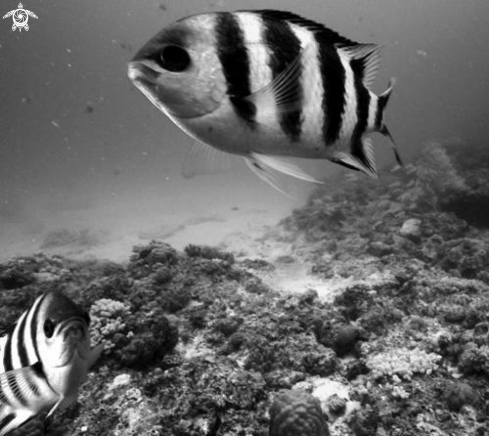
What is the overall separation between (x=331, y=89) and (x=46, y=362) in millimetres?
1544

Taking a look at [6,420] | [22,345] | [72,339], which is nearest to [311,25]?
[72,339]

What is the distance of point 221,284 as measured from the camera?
21.9 ft

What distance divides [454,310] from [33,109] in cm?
15549

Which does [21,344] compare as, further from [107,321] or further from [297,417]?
[107,321]

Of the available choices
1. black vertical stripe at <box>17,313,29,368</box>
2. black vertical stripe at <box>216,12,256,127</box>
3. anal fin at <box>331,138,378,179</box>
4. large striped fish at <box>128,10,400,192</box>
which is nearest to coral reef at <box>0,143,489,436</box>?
black vertical stripe at <box>17,313,29,368</box>

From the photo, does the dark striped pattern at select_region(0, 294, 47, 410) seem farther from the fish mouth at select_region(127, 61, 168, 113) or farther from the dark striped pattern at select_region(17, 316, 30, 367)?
the fish mouth at select_region(127, 61, 168, 113)

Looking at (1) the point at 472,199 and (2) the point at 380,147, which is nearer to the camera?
(1) the point at 472,199

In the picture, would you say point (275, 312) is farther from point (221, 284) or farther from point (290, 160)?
point (290, 160)

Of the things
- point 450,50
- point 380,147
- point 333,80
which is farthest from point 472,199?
point 450,50

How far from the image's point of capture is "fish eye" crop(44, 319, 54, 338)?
137 cm

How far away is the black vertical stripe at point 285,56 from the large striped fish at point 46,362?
3.94 ft

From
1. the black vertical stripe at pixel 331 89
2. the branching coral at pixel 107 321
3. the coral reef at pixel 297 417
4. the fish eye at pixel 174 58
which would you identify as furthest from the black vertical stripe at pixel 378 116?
the branching coral at pixel 107 321

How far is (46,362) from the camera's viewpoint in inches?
53.7

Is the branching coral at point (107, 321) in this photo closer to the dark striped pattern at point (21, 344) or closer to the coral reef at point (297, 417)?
the coral reef at point (297, 417)
